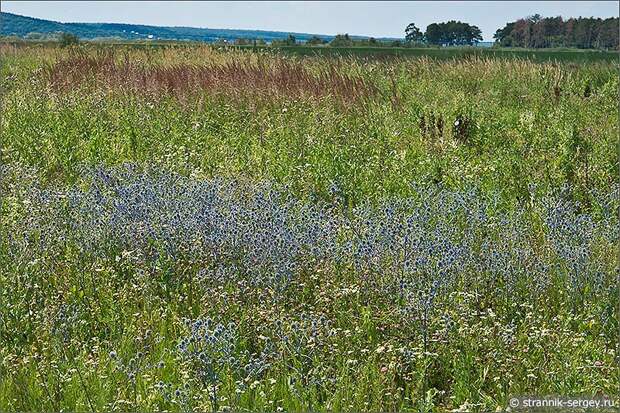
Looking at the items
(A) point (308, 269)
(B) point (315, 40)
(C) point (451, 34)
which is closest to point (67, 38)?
(C) point (451, 34)

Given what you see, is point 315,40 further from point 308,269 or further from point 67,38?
point 308,269

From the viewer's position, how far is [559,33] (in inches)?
1465

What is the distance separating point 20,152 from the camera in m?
7.41

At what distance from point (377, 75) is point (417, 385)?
10.5 meters

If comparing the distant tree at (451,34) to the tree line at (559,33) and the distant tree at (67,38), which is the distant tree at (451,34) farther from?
the distant tree at (67,38)

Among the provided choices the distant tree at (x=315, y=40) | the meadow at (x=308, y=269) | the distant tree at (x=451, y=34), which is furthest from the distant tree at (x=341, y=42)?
the meadow at (x=308, y=269)

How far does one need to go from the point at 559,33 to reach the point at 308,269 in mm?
37375

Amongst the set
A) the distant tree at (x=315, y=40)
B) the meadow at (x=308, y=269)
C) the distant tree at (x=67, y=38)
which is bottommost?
the meadow at (x=308, y=269)

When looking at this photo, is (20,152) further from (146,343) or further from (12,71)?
(12,71)

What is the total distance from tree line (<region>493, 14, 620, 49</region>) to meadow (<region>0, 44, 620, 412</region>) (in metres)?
26.0

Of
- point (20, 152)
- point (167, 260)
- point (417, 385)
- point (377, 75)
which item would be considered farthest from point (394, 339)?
point (377, 75)

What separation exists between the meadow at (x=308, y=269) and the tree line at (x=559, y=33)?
26.0 m

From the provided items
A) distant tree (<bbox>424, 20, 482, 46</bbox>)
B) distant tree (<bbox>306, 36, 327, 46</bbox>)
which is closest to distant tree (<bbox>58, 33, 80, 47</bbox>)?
distant tree (<bbox>424, 20, 482, 46</bbox>)

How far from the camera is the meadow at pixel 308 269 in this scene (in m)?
2.92
